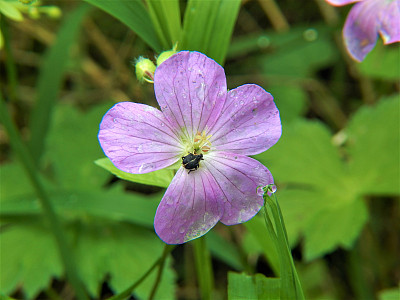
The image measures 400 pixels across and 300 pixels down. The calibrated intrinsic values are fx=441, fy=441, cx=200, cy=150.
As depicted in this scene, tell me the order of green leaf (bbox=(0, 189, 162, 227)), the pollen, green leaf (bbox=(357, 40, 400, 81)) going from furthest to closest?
green leaf (bbox=(357, 40, 400, 81)) < green leaf (bbox=(0, 189, 162, 227)) < the pollen

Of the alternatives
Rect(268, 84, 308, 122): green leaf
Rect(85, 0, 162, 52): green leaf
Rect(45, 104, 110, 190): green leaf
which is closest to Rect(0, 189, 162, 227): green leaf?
Rect(45, 104, 110, 190): green leaf

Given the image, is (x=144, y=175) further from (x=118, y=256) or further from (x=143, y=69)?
(x=118, y=256)

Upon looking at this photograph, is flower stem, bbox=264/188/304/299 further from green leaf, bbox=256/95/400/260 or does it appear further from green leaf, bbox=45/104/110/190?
green leaf, bbox=45/104/110/190

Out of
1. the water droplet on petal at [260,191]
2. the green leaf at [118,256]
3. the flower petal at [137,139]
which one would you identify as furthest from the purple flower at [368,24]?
the green leaf at [118,256]

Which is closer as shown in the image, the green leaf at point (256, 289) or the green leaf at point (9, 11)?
the green leaf at point (256, 289)

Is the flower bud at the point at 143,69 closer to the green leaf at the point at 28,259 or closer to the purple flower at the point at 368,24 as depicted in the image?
the purple flower at the point at 368,24

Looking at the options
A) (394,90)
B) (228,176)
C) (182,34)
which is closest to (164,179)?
(228,176)

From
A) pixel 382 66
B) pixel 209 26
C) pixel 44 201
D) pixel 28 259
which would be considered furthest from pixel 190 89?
pixel 382 66
